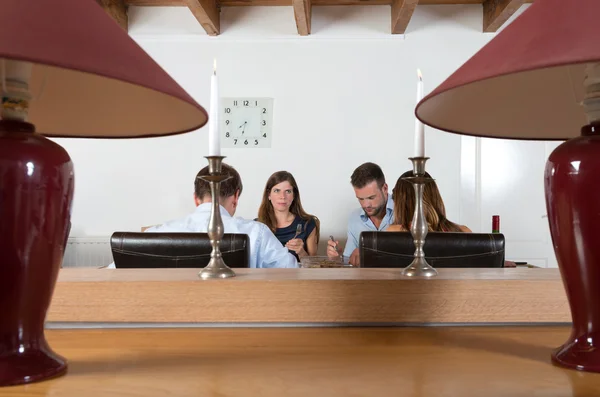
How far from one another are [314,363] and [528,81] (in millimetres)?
414

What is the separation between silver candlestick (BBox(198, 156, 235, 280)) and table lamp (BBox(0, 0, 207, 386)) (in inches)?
11.5

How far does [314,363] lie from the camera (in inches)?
24.5

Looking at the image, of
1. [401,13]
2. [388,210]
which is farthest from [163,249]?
[401,13]

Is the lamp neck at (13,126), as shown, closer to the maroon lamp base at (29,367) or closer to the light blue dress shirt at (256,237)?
the maroon lamp base at (29,367)

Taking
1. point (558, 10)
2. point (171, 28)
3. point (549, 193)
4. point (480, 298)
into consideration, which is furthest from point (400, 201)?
point (171, 28)

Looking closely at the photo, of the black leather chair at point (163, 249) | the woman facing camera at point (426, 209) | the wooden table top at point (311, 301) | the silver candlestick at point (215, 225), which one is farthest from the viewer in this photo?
the woman facing camera at point (426, 209)

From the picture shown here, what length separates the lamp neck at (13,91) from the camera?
539 mm

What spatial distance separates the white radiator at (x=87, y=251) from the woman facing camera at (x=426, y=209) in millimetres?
2730

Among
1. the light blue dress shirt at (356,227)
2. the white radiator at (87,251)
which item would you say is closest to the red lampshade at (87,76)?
the light blue dress shirt at (356,227)

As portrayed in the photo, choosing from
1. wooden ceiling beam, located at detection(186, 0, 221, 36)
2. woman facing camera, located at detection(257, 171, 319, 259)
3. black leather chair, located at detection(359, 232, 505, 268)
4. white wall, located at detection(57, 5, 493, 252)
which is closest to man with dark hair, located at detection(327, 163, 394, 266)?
woman facing camera, located at detection(257, 171, 319, 259)

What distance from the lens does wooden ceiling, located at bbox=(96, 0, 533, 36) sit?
3.81 metres

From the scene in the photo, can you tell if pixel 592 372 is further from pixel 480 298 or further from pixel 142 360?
pixel 142 360

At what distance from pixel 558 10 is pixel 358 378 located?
0.39 meters

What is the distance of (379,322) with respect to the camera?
0.82 meters
